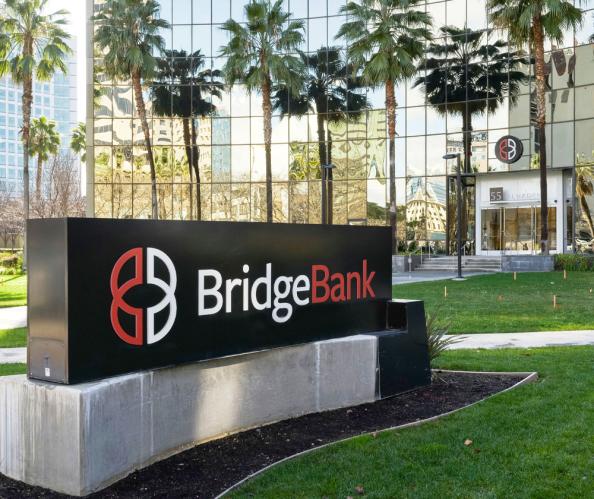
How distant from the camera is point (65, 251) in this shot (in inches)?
186

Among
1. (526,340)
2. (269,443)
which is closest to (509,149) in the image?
(526,340)

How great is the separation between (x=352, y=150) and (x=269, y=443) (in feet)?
123

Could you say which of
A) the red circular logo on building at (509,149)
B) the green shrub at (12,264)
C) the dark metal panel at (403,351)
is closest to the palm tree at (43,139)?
the green shrub at (12,264)

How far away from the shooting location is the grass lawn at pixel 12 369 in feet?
29.7

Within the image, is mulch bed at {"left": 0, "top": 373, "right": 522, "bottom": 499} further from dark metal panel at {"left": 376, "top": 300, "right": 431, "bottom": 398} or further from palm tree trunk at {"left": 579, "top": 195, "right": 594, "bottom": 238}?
palm tree trunk at {"left": 579, "top": 195, "right": 594, "bottom": 238}

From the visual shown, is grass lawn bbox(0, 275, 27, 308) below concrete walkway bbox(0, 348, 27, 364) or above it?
above

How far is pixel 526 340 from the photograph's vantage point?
37.8ft

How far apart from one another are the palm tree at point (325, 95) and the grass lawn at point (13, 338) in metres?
30.0

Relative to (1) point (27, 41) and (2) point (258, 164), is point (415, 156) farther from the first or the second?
(1) point (27, 41)

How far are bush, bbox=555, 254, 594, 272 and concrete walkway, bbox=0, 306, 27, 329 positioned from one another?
21.1 metres

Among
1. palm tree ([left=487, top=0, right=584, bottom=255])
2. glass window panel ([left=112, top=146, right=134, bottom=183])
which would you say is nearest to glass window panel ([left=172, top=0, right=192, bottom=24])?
glass window panel ([left=112, top=146, right=134, bottom=183])

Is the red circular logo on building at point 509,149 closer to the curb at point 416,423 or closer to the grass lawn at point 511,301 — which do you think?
the grass lawn at point 511,301

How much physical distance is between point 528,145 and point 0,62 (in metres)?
27.7

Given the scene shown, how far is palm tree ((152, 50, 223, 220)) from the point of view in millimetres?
45156
